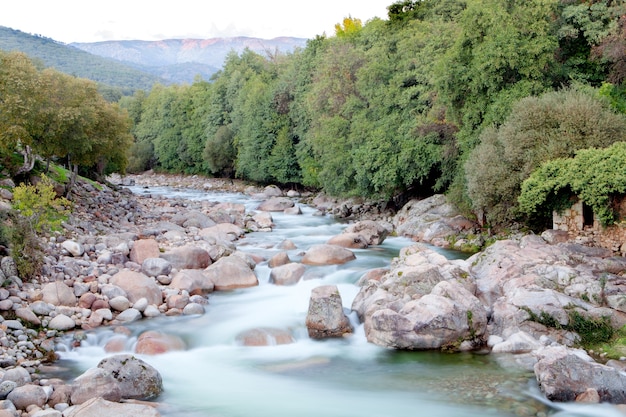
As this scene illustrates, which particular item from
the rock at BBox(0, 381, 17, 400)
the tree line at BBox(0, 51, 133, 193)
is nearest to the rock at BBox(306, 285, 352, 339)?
the rock at BBox(0, 381, 17, 400)

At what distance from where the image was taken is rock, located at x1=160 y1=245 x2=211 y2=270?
74.4 feet

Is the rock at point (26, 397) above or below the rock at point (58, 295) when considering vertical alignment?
below

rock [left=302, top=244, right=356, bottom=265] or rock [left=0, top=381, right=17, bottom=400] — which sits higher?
rock [left=302, top=244, right=356, bottom=265]

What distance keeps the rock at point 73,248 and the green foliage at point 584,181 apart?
57.9ft

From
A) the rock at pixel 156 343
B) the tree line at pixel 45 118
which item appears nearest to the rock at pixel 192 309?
the rock at pixel 156 343

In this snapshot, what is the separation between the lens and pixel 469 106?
1172 inches

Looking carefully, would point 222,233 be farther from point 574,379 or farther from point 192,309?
point 574,379

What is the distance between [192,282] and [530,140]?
A: 15344mm

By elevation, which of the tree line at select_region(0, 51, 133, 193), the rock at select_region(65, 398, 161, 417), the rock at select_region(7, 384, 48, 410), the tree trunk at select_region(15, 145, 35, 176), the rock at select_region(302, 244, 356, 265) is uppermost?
the tree line at select_region(0, 51, 133, 193)

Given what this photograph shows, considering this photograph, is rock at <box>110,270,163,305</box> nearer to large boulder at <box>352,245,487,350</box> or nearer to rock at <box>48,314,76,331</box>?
rock at <box>48,314,76,331</box>

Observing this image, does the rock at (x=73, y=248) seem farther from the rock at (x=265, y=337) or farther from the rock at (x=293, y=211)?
the rock at (x=293, y=211)

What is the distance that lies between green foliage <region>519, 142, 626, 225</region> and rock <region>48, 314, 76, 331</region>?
17.5 meters

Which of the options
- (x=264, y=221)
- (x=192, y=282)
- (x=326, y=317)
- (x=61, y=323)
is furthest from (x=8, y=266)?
(x=264, y=221)

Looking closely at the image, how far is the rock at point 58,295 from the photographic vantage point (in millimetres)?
17281
